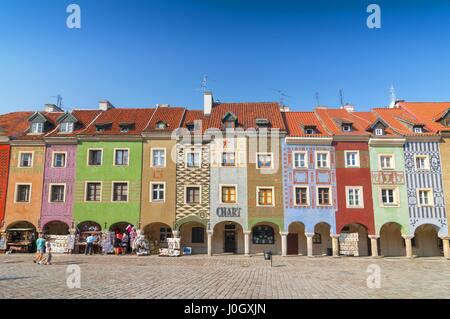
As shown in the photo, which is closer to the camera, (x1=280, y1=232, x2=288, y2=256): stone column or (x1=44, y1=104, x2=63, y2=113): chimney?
(x1=280, y1=232, x2=288, y2=256): stone column

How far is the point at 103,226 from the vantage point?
28828mm

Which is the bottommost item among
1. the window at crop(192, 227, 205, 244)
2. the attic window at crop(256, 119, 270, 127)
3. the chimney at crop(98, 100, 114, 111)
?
the window at crop(192, 227, 205, 244)

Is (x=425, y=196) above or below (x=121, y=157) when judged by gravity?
below

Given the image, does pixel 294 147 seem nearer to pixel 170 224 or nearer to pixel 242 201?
pixel 242 201

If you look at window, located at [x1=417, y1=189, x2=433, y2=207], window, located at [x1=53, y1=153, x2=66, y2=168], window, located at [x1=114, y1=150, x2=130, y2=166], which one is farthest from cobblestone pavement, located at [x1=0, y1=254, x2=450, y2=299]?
window, located at [x1=53, y1=153, x2=66, y2=168]

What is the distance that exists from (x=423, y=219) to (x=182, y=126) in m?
20.8

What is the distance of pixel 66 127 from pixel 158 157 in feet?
28.8

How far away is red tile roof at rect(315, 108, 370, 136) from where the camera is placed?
30.2 metres

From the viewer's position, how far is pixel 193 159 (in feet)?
98.0

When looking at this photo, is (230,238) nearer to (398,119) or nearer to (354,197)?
(354,197)

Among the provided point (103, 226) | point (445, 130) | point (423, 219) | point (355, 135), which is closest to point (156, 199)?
point (103, 226)

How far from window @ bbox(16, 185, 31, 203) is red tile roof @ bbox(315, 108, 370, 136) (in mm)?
25365

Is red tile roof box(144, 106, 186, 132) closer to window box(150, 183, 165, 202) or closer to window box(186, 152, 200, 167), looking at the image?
window box(186, 152, 200, 167)

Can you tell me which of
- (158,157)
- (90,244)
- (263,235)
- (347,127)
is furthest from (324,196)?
(90,244)
